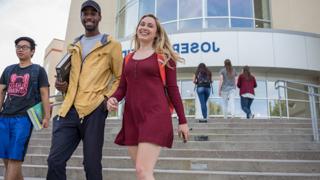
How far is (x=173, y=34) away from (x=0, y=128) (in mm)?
13447

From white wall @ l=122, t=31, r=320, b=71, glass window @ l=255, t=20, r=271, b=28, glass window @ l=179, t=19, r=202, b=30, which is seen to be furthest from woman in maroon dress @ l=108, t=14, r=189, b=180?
glass window @ l=255, t=20, r=271, b=28

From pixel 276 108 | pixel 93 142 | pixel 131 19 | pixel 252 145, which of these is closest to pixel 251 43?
pixel 276 108

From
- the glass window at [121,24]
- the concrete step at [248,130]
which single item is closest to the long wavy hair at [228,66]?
the concrete step at [248,130]

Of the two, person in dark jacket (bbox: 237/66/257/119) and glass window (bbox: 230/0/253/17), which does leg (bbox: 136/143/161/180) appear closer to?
person in dark jacket (bbox: 237/66/257/119)

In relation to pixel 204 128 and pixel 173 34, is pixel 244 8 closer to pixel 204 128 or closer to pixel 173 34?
pixel 173 34

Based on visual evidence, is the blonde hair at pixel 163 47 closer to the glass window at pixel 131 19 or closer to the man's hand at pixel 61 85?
the man's hand at pixel 61 85

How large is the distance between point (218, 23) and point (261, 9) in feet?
10.2

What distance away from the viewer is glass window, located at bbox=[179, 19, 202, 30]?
56.3ft

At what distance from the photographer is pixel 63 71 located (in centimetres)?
324

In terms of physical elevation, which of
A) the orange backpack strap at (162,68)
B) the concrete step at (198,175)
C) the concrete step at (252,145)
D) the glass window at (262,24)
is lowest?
the concrete step at (198,175)

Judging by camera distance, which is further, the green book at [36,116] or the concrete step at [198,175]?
the concrete step at [198,175]

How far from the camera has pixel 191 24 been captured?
1725cm

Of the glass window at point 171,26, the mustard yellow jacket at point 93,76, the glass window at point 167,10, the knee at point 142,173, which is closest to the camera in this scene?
the knee at point 142,173

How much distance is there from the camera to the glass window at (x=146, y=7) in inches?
728
